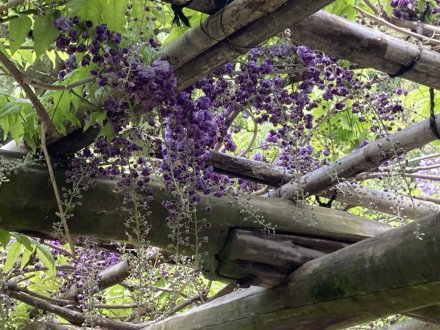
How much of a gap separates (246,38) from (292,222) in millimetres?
727

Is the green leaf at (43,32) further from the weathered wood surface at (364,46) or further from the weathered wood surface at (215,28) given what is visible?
Answer: the weathered wood surface at (364,46)

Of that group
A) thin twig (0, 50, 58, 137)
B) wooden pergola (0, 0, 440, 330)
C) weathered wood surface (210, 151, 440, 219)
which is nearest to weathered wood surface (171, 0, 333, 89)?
wooden pergola (0, 0, 440, 330)

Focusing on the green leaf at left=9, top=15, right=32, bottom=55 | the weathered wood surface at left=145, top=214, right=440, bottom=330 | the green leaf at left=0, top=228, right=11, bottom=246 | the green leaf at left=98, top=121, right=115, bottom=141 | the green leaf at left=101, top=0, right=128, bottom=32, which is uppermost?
the green leaf at left=9, top=15, right=32, bottom=55

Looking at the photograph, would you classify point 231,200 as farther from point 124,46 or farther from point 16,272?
point 16,272

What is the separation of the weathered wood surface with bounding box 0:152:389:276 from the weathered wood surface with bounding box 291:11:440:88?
0.45 meters

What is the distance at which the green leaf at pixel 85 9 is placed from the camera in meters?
1.02

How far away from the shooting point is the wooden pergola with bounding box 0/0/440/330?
114 centimetres

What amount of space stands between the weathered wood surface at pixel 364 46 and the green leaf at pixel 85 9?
0.31 meters

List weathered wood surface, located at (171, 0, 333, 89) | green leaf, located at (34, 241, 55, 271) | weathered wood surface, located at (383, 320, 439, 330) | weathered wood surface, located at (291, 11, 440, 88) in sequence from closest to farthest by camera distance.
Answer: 1. weathered wood surface, located at (171, 0, 333, 89)
2. weathered wood surface, located at (291, 11, 440, 88)
3. green leaf, located at (34, 241, 55, 271)
4. weathered wood surface, located at (383, 320, 439, 330)

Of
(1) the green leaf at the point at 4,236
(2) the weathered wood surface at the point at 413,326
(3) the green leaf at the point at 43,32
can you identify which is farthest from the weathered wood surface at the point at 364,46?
(2) the weathered wood surface at the point at 413,326

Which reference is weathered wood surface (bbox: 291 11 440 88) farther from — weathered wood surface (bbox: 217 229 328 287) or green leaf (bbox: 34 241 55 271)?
green leaf (bbox: 34 241 55 271)

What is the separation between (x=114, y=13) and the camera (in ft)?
3.42

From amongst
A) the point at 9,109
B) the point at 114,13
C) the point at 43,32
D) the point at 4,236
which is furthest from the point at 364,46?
the point at 4,236

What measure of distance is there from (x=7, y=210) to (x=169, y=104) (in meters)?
0.43
